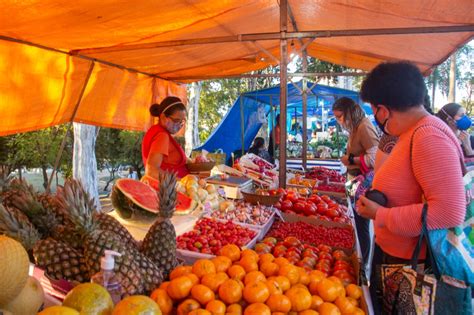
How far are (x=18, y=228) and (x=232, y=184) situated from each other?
287 centimetres

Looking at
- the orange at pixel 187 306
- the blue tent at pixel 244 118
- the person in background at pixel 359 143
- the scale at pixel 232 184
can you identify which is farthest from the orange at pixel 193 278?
the blue tent at pixel 244 118

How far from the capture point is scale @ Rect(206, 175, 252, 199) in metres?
4.15

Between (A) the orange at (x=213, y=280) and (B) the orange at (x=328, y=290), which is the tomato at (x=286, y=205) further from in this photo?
(A) the orange at (x=213, y=280)

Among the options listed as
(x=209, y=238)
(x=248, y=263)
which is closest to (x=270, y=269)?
(x=248, y=263)

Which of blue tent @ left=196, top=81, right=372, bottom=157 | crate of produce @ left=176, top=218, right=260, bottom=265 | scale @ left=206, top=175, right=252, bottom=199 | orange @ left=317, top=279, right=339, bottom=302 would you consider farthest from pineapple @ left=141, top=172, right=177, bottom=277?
blue tent @ left=196, top=81, right=372, bottom=157

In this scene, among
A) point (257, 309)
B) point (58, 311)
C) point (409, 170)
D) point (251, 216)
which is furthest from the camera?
point (251, 216)

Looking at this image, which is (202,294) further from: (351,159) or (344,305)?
(351,159)

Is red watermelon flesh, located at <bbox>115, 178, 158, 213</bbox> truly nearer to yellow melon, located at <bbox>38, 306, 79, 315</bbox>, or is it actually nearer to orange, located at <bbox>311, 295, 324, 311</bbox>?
orange, located at <bbox>311, 295, 324, 311</bbox>

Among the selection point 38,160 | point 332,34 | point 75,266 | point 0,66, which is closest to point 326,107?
point 38,160

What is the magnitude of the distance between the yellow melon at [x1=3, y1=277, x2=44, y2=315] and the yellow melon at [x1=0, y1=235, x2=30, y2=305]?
4 cm

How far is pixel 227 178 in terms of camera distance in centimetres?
450

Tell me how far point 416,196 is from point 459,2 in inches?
97.1

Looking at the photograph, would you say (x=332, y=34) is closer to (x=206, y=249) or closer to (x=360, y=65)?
(x=206, y=249)

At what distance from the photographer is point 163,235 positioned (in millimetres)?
1723
